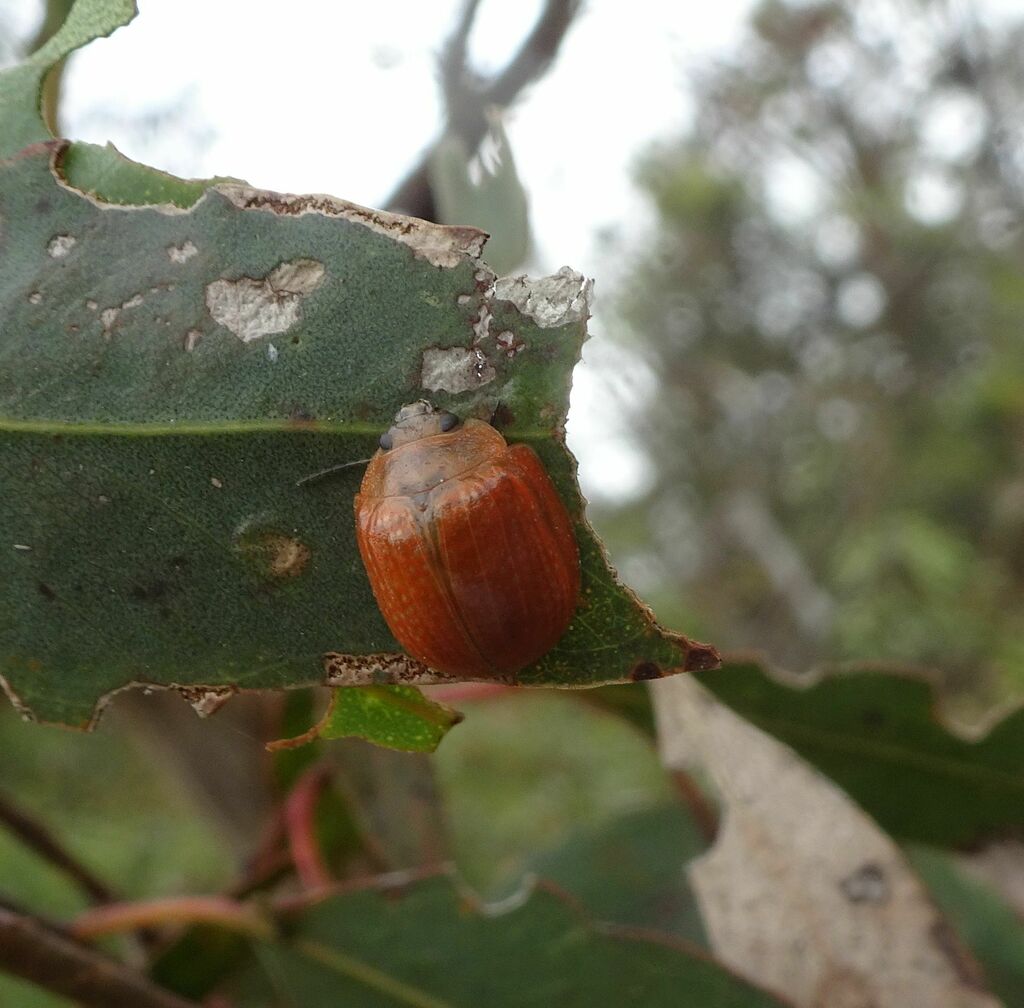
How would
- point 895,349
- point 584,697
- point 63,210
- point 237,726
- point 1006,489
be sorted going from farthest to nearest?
point 1006,489 < point 895,349 < point 237,726 < point 584,697 < point 63,210

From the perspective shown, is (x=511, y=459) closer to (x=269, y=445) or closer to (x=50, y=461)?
(x=269, y=445)

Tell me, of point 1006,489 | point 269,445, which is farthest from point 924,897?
point 1006,489

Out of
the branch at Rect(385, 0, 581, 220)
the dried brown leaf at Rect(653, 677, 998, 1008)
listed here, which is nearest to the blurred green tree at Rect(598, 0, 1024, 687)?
the branch at Rect(385, 0, 581, 220)

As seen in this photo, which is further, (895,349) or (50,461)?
(895,349)

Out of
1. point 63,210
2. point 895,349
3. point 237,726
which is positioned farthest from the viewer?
point 895,349

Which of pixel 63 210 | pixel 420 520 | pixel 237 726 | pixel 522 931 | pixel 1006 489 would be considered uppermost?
pixel 63 210

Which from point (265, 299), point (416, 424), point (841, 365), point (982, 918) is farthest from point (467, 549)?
point (841, 365)

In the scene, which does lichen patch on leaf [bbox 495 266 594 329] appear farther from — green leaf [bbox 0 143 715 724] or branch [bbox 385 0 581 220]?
branch [bbox 385 0 581 220]

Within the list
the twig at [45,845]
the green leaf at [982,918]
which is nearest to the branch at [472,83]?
the twig at [45,845]
